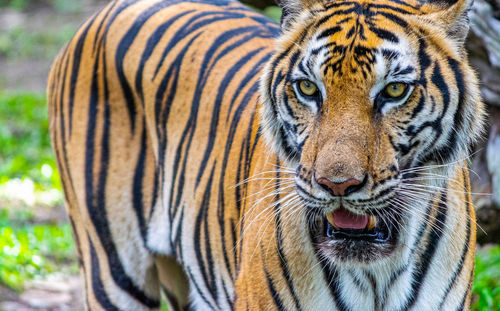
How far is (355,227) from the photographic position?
211 centimetres

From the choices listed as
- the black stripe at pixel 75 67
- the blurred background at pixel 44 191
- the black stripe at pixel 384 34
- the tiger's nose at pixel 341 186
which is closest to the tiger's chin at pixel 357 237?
the tiger's nose at pixel 341 186

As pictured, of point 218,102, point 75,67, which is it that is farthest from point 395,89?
point 75,67

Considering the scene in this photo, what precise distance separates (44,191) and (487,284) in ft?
12.8

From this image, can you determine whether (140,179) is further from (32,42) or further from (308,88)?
(32,42)

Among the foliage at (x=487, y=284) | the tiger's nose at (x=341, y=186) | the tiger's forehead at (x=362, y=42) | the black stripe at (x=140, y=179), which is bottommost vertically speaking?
the foliage at (x=487, y=284)

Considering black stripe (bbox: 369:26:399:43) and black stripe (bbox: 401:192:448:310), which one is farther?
black stripe (bbox: 401:192:448:310)

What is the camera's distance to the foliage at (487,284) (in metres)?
3.53

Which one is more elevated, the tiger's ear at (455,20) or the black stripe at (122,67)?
the black stripe at (122,67)

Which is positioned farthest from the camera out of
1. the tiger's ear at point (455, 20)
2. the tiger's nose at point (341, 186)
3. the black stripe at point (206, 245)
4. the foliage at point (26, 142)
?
the foliage at point (26, 142)

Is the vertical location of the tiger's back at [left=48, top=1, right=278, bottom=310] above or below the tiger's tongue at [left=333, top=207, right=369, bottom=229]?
above

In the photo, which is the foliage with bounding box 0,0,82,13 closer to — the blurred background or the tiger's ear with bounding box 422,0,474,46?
the blurred background

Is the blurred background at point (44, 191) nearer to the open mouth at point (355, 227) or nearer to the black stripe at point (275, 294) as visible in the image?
the open mouth at point (355, 227)

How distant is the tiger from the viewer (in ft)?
6.72

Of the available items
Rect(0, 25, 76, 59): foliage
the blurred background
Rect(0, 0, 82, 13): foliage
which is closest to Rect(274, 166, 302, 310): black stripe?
the blurred background
